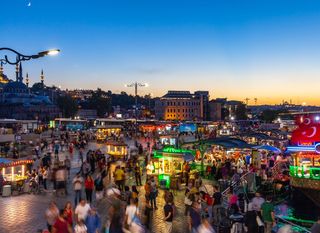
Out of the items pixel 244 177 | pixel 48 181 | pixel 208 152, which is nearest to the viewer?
pixel 244 177

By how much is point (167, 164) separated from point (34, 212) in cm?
859

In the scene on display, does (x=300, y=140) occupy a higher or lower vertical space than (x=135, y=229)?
higher

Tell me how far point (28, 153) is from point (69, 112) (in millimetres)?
93631

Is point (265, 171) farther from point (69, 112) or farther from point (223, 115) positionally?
point (223, 115)

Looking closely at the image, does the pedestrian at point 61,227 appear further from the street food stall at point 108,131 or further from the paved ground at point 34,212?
the street food stall at point 108,131

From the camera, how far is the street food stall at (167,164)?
2162 centimetres

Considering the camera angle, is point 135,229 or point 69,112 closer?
point 135,229

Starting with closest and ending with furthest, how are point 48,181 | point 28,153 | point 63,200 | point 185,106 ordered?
point 63,200 < point 48,181 < point 28,153 < point 185,106

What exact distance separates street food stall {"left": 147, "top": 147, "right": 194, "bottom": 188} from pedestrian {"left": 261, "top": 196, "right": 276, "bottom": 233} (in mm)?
9528

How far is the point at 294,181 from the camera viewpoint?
20.7 m

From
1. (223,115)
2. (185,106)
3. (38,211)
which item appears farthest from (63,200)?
(223,115)

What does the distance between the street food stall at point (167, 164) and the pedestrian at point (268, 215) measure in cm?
953

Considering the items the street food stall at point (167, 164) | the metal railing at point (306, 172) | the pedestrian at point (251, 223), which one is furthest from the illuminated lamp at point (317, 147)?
the pedestrian at point (251, 223)

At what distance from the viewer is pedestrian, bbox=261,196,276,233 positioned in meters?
11.7
